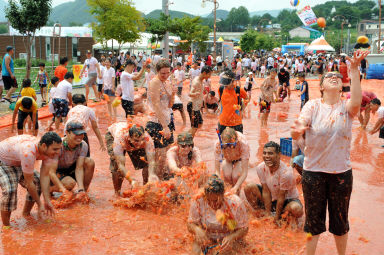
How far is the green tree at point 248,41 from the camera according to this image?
179 ft

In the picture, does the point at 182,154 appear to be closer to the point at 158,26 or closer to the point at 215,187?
the point at 215,187

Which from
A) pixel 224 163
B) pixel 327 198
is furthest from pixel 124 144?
pixel 327 198

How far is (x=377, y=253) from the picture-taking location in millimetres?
4781

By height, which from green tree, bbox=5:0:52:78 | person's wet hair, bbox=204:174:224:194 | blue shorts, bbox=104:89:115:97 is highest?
green tree, bbox=5:0:52:78

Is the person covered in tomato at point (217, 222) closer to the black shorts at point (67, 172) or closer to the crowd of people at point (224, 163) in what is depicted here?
the crowd of people at point (224, 163)

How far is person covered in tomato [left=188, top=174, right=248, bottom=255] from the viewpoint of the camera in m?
4.41

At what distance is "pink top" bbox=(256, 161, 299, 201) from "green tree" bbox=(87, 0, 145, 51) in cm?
2176

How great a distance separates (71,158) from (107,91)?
6.71 m

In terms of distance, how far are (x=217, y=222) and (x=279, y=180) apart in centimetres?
129

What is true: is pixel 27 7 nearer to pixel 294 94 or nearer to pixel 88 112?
pixel 88 112

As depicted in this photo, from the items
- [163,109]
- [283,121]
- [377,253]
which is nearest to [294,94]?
[283,121]

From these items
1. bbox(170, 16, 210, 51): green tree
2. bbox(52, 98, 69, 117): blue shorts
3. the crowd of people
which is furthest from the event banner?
the crowd of people

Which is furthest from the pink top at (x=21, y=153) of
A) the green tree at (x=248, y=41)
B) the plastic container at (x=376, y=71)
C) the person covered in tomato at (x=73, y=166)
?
the green tree at (x=248, y=41)

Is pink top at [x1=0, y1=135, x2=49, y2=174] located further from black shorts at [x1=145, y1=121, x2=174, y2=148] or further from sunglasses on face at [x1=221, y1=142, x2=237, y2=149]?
sunglasses on face at [x1=221, y1=142, x2=237, y2=149]
